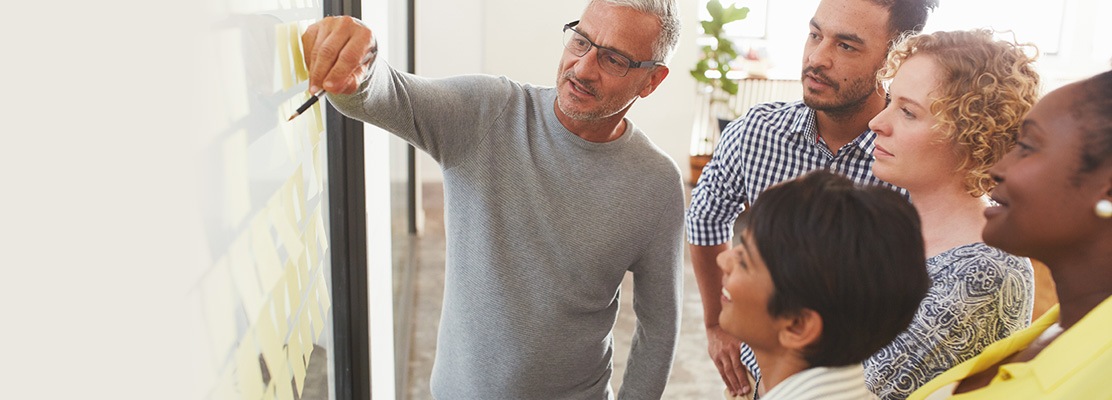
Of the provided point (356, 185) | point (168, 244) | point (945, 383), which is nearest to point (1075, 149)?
point (945, 383)

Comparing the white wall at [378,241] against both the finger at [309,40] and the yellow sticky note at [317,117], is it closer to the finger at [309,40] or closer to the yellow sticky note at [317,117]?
the yellow sticky note at [317,117]

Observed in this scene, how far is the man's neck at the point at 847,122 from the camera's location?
66.6 inches

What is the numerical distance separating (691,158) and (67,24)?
7301mm

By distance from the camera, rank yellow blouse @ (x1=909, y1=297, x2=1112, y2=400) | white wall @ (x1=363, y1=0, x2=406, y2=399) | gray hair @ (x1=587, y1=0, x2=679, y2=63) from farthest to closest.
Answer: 1. white wall @ (x1=363, y1=0, x2=406, y2=399)
2. gray hair @ (x1=587, y1=0, x2=679, y2=63)
3. yellow blouse @ (x1=909, y1=297, x2=1112, y2=400)

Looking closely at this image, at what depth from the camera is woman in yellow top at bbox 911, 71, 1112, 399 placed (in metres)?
0.84

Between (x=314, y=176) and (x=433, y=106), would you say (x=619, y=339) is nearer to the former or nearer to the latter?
(x=433, y=106)

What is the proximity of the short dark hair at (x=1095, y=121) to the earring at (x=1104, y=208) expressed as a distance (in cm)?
4

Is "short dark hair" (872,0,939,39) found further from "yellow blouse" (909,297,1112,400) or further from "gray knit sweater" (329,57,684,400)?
"yellow blouse" (909,297,1112,400)

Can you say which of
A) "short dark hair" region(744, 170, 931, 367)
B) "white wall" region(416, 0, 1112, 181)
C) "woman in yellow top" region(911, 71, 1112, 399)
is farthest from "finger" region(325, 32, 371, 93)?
"white wall" region(416, 0, 1112, 181)

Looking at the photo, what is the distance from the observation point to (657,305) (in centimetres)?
171

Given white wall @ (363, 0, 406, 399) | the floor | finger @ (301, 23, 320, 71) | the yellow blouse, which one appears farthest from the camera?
the floor

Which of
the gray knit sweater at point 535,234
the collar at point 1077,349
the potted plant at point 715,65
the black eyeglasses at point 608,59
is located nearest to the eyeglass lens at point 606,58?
the black eyeglasses at point 608,59

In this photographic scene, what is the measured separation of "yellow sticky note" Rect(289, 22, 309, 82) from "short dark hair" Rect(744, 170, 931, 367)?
1.92 ft

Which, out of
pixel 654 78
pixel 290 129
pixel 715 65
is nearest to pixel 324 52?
pixel 290 129
